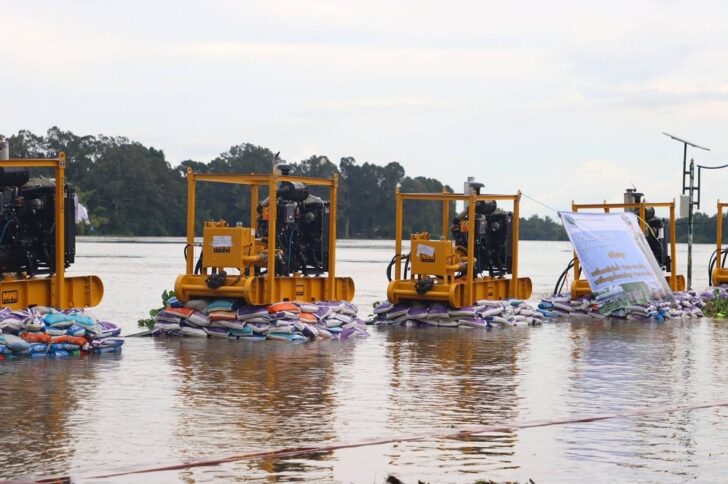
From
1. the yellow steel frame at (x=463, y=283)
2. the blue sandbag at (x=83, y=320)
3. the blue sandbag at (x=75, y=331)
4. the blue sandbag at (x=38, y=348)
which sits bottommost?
the blue sandbag at (x=38, y=348)

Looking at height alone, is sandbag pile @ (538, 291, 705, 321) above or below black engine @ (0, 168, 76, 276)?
below

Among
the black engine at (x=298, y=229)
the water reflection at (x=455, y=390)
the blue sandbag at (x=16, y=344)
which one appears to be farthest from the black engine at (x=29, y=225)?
the water reflection at (x=455, y=390)

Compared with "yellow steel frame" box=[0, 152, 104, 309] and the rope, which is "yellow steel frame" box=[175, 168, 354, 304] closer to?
"yellow steel frame" box=[0, 152, 104, 309]

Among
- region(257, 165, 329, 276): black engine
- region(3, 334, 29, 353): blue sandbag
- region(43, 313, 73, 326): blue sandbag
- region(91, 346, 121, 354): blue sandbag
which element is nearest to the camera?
region(3, 334, 29, 353): blue sandbag

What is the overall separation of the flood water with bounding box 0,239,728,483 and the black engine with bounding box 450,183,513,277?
4378 millimetres

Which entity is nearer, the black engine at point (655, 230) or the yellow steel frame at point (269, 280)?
the yellow steel frame at point (269, 280)

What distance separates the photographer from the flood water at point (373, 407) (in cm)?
1055

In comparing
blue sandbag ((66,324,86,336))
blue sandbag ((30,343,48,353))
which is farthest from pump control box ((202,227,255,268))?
blue sandbag ((30,343,48,353))

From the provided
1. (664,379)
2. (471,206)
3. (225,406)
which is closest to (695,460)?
(225,406)

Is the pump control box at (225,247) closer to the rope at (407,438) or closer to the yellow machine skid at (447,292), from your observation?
the yellow machine skid at (447,292)

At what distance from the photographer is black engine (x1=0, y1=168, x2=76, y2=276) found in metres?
19.3

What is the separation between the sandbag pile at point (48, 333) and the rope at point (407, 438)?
295 inches

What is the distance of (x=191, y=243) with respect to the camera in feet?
74.8

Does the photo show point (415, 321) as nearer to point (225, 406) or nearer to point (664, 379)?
point (664, 379)
